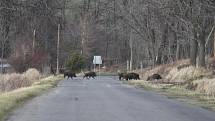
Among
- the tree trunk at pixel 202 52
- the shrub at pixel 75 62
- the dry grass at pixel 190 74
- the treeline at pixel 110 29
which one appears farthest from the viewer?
the shrub at pixel 75 62

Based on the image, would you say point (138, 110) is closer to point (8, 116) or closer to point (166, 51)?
point (8, 116)

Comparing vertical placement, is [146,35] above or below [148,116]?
above

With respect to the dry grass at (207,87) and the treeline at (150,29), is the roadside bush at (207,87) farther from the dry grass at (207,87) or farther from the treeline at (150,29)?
the treeline at (150,29)

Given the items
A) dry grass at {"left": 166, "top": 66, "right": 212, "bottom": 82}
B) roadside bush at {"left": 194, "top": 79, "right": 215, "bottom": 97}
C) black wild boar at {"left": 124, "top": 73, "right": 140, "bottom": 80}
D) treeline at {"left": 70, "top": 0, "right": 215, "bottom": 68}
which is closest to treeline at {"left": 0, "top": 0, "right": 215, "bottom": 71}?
treeline at {"left": 70, "top": 0, "right": 215, "bottom": 68}

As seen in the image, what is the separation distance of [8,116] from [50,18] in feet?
17.6

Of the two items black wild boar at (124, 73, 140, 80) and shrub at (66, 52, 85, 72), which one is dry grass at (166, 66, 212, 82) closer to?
black wild boar at (124, 73, 140, 80)

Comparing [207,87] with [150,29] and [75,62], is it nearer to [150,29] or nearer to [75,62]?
[150,29]

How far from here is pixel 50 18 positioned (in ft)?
45.4

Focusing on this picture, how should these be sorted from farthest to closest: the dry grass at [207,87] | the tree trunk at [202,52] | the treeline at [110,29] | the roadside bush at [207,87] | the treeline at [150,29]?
1. the tree trunk at [202,52]
2. the treeline at [150,29]
3. the roadside bush at [207,87]
4. the dry grass at [207,87]
5. the treeline at [110,29]

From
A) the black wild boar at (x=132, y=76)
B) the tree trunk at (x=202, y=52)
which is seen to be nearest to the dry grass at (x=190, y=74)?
the tree trunk at (x=202, y=52)

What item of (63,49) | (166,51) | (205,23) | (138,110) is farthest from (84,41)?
(138,110)

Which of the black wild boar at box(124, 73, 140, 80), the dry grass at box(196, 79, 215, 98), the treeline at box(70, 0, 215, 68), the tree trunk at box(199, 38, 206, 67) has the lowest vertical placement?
the dry grass at box(196, 79, 215, 98)

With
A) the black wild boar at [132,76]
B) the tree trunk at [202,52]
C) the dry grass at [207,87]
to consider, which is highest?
the tree trunk at [202,52]

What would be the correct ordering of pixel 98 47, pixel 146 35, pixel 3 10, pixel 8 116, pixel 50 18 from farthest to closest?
pixel 98 47
pixel 146 35
pixel 8 116
pixel 50 18
pixel 3 10
